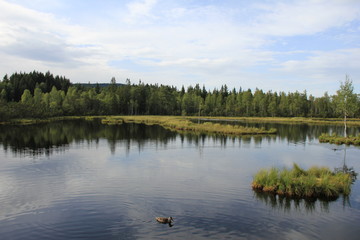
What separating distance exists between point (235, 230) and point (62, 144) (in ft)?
119

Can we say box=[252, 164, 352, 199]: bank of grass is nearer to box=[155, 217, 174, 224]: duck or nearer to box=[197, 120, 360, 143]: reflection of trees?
box=[155, 217, 174, 224]: duck

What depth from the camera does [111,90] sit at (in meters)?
167

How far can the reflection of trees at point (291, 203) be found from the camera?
747 inches

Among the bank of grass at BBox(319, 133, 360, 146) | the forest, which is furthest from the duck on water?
the forest

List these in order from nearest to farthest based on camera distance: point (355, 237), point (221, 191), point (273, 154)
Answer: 1. point (355, 237)
2. point (221, 191)
3. point (273, 154)

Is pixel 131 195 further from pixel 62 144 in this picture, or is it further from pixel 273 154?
pixel 62 144

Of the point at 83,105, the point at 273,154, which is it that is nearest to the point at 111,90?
the point at 83,105

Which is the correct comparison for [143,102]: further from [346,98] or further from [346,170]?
[346,170]

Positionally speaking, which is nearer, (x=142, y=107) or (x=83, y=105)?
(x=83, y=105)

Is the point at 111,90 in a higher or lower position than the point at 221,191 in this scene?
higher

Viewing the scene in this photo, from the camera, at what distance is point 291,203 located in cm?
1989

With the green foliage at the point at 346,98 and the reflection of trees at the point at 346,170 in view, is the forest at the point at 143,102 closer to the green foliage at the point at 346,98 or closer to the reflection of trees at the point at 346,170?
the green foliage at the point at 346,98

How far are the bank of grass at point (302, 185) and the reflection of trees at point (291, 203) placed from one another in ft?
2.26

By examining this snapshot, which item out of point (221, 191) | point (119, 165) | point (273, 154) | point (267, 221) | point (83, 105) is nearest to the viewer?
point (267, 221)
